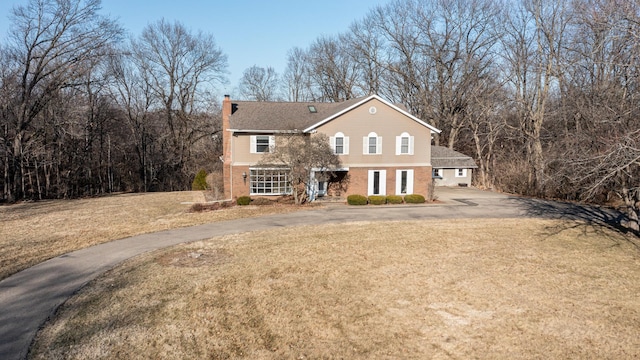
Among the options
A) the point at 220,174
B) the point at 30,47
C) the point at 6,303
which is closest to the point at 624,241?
the point at 6,303

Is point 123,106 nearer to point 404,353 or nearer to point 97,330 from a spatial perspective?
point 97,330

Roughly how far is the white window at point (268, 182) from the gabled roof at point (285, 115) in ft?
9.08

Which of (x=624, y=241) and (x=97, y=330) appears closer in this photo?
(x=97, y=330)

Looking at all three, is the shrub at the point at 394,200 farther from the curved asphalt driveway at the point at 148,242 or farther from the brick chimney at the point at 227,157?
the brick chimney at the point at 227,157

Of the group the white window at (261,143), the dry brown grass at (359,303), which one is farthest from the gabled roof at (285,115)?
the dry brown grass at (359,303)

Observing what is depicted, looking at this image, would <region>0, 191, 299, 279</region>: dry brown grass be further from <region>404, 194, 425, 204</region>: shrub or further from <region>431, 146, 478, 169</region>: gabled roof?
<region>431, 146, 478, 169</region>: gabled roof

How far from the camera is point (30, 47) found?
26172mm

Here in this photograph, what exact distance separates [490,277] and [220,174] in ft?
75.9

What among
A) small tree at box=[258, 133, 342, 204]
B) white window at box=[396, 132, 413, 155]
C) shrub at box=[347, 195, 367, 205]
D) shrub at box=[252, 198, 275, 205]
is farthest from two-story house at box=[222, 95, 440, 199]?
shrub at box=[347, 195, 367, 205]

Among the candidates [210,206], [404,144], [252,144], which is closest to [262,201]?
[210,206]

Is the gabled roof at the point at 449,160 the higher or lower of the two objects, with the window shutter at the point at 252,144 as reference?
lower

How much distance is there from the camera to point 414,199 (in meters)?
25.2

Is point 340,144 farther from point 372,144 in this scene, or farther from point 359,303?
point 359,303

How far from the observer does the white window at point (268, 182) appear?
2569 centimetres
